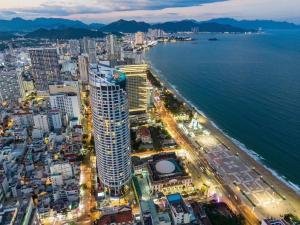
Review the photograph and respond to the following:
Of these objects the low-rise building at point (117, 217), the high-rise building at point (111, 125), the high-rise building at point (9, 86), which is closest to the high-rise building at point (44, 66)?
the high-rise building at point (9, 86)

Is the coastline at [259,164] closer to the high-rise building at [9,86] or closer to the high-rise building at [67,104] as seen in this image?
the high-rise building at [67,104]

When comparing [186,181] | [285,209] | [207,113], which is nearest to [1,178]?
[186,181]

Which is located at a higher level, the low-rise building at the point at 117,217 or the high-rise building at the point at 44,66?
the high-rise building at the point at 44,66

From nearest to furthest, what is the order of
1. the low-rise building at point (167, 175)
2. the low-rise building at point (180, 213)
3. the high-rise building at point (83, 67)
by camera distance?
the low-rise building at point (180, 213) → the low-rise building at point (167, 175) → the high-rise building at point (83, 67)

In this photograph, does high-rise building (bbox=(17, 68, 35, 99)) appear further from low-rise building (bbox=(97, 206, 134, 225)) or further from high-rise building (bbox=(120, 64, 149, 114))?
low-rise building (bbox=(97, 206, 134, 225))

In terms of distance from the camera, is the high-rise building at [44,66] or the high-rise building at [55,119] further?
the high-rise building at [44,66]

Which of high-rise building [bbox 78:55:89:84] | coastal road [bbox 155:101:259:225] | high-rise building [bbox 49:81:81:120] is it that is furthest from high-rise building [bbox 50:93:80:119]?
high-rise building [bbox 78:55:89:84]
